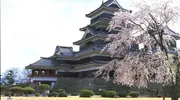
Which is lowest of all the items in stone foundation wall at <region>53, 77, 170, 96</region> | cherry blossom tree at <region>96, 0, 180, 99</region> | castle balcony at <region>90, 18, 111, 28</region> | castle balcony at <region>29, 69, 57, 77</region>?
stone foundation wall at <region>53, 77, 170, 96</region>

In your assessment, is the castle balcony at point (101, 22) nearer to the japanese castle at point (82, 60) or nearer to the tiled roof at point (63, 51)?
the japanese castle at point (82, 60)

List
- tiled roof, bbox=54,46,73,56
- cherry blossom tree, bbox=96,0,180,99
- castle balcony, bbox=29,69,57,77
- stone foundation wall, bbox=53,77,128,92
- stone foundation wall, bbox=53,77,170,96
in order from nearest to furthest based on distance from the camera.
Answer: cherry blossom tree, bbox=96,0,180,99 < stone foundation wall, bbox=53,77,170,96 < stone foundation wall, bbox=53,77,128,92 < castle balcony, bbox=29,69,57,77 < tiled roof, bbox=54,46,73,56

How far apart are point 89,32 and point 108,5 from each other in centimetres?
558

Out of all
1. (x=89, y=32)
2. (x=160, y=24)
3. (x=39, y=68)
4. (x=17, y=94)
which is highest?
(x=89, y=32)

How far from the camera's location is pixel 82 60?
42.9 metres

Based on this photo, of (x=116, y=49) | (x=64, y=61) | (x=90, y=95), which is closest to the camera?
(x=116, y=49)

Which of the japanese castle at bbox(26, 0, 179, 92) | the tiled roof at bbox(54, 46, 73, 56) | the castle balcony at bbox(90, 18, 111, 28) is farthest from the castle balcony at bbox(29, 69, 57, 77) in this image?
the castle balcony at bbox(90, 18, 111, 28)

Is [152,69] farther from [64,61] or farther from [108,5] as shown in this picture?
[64,61]

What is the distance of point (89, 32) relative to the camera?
4275cm

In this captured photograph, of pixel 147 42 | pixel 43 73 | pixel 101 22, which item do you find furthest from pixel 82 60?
pixel 147 42

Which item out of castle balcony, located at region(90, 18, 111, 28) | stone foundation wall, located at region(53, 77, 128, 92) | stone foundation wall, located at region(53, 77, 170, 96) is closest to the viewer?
stone foundation wall, located at region(53, 77, 170, 96)

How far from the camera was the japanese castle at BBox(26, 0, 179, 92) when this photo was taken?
3844cm

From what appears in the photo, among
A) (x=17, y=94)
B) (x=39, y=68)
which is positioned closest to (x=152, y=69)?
(x=17, y=94)

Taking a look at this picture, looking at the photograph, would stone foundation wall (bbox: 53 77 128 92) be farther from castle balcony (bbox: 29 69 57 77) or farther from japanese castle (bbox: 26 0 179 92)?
castle balcony (bbox: 29 69 57 77)
